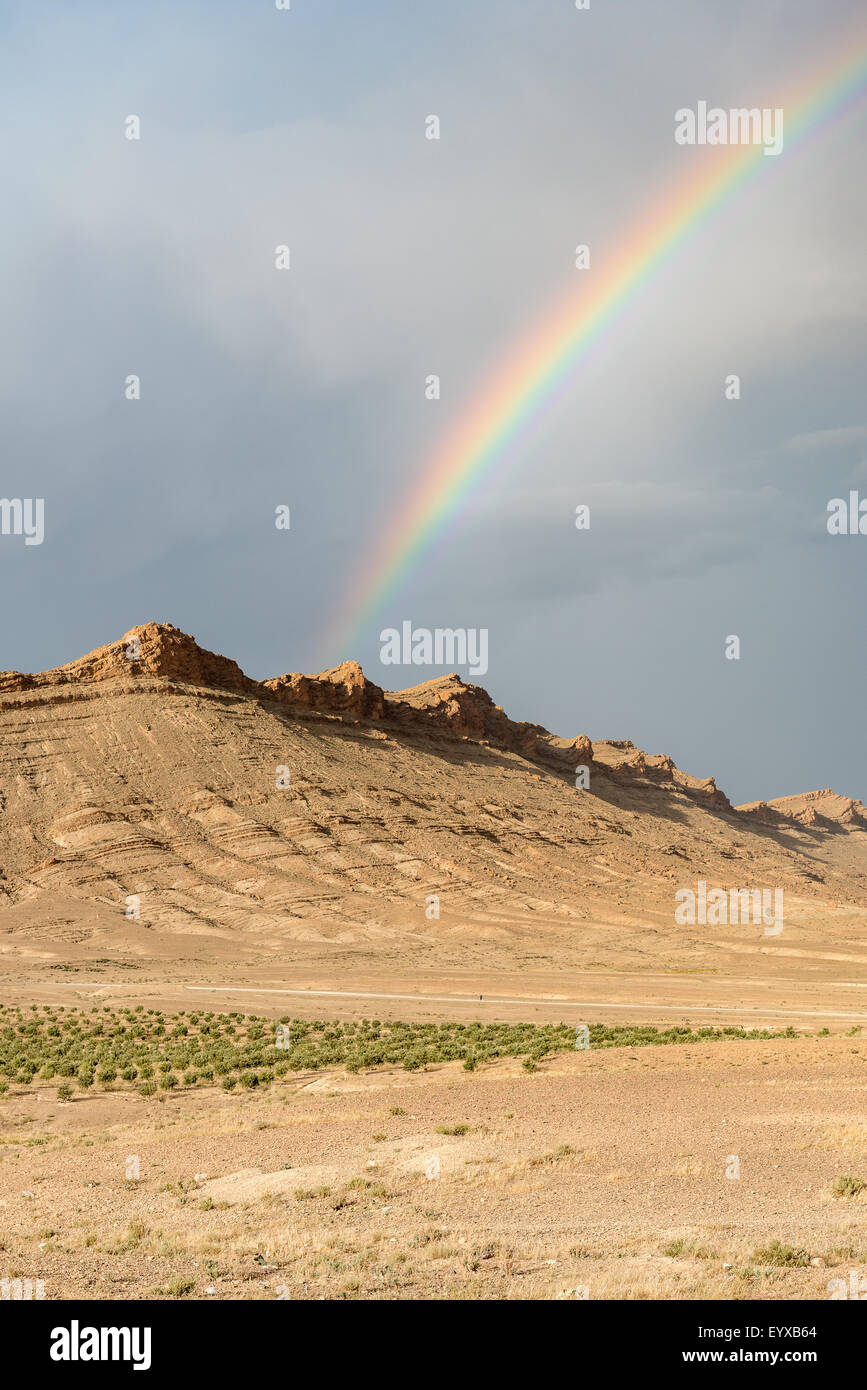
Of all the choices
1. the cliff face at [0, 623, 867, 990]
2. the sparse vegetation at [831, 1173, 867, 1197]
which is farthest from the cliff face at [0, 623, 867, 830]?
the sparse vegetation at [831, 1173, 867, 1197]

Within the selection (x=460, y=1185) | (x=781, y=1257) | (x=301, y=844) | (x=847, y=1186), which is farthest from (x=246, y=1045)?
(x=301, y=844)

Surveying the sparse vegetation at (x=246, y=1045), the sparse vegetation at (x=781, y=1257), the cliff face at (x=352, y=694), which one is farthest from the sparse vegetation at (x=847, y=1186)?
the cliff face at (x=352, y=694)

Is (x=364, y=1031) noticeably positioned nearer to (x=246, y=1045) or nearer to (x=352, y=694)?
(x=246, y=1045)

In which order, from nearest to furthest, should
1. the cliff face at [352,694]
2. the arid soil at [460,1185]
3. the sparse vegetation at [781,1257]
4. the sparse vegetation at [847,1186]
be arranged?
the sparse vegetation at [781,1257], the arid soil at [460,1185], the sparse vegetation at [847,1186], the cliff face at [352,694]

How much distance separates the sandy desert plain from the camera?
11.8m

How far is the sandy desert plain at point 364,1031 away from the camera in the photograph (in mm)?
11789

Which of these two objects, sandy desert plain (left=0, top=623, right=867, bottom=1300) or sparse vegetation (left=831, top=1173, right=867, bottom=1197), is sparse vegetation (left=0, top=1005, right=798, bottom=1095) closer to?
sandy desert plain (left=0, top=623, right=867, bottom=1300)

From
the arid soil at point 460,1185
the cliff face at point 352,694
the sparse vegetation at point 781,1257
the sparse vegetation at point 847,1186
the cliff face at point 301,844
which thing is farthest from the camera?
the cliff face at point 352,694

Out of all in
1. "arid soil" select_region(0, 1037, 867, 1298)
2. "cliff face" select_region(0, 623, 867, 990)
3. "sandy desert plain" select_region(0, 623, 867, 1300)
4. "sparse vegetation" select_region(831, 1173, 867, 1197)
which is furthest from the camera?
"cliff face" select_region(0, 623, 867, 990)

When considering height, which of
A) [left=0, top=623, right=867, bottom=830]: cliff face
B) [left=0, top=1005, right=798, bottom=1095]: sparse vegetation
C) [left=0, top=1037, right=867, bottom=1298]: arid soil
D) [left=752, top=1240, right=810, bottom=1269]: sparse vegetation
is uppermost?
[left=0, top=623, right=867, bottom=830]: cliff face

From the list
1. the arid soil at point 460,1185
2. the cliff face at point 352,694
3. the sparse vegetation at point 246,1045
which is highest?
the cliff face at point 352,694

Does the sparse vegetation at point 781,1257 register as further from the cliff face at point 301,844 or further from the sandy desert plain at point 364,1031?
the cliff face at point 301,844

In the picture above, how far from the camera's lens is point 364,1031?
3306 cm
